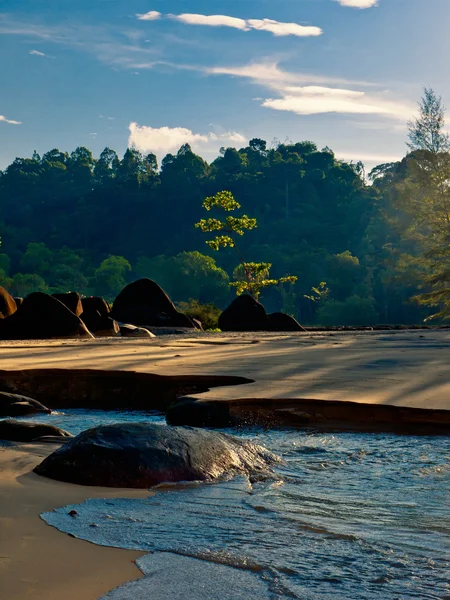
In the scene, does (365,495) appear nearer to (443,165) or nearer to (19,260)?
(443,165)

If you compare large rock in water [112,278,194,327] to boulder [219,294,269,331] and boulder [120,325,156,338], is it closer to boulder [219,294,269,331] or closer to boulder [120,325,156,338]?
boulder [219,294,269,331]

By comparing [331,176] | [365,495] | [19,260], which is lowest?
[365,495]

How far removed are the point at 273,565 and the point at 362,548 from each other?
0.39 meters

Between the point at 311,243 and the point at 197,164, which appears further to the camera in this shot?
the point at 197,164

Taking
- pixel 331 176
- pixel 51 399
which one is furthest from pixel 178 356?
pixel 331 176

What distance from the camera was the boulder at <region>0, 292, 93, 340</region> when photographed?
14227mm

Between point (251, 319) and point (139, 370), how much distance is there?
12.6 meters

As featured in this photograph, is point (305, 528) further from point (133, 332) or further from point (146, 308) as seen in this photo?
point (146, 308)

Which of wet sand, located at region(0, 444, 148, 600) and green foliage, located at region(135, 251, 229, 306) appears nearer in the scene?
wet sand, located at region(0, 444, 148, 600)

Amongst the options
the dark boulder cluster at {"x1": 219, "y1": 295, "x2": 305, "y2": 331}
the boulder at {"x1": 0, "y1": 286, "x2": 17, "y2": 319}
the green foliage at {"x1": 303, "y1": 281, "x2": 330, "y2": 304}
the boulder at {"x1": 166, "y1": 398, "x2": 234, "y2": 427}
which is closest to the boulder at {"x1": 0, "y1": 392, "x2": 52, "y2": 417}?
the boulder at {"x1": 166, "y1": 398, "x2": 234, "y2": 427}

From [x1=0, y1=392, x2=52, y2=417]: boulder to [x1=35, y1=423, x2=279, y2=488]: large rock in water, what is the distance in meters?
2.14

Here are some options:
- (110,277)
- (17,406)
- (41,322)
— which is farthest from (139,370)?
(110,277)

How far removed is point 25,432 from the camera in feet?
15.2

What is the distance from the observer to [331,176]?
252 ft
